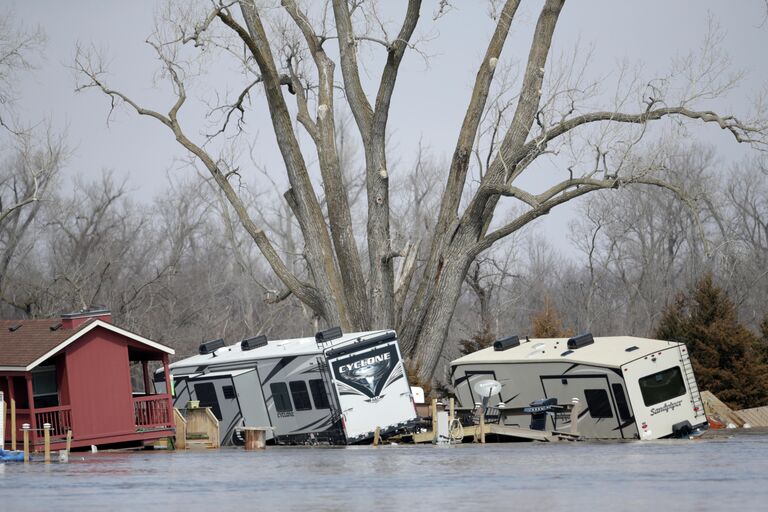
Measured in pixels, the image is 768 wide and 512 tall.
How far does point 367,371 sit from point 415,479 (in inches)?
394

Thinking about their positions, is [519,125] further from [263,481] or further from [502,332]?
[502,332]

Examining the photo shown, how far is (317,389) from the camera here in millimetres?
31828

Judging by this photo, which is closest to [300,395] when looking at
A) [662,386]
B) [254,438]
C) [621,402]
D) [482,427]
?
[254,438]

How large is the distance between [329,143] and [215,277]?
4011 centimetres

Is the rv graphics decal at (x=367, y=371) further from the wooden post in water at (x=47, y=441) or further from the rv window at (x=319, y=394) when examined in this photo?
the wooden post in water at (x=47, y=441)

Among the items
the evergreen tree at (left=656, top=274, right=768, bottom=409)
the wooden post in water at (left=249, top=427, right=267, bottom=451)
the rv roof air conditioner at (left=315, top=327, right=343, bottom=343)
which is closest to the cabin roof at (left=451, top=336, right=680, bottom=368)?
the rv roof air conditioner at (left=315, top=327, right=343, bottom=343)

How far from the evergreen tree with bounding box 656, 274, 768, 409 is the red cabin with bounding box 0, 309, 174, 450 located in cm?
1779

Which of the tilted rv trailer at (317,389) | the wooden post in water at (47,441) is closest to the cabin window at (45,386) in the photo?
the wooden post in water at (47,441)

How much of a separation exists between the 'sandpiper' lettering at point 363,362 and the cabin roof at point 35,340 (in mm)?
5446

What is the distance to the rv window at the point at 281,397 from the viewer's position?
1287 inches

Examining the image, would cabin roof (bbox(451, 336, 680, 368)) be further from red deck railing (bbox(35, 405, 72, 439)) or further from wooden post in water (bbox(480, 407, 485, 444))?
red deck railing (bbox(35, 405, 72, 439))

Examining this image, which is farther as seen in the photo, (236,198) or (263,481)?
(236,198)

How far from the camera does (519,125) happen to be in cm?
4062

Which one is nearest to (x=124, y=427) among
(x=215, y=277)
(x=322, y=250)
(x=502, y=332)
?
(x=322, y=250)
